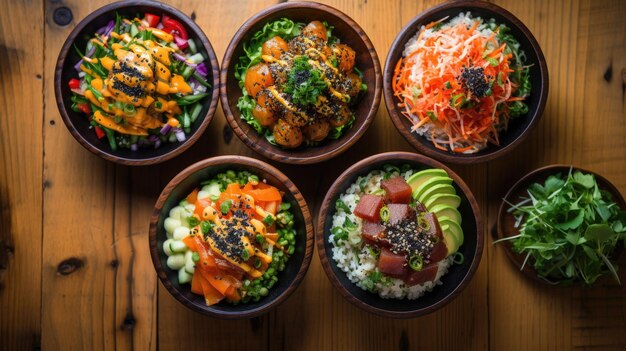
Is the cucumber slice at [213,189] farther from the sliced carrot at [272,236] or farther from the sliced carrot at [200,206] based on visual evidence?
the sliced carrot at [272,236]

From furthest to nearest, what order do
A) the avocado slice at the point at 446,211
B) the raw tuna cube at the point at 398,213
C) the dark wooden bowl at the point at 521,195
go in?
the dark wooden bowl at the point at 521,195
the avocado slice at the point at 446,211
the raw tuna cube at the point at 398,213

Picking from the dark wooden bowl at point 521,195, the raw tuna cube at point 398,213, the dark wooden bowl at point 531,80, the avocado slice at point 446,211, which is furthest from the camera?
the dark wooden bowl at point 521,195

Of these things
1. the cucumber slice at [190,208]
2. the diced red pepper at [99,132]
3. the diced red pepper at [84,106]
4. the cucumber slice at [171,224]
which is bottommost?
the cucumber slice at [171,224]

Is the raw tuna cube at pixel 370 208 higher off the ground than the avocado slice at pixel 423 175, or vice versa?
the avocado slice at pixel 423 175

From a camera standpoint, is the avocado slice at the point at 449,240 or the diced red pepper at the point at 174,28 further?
the diced red pepper at the point at 174,28

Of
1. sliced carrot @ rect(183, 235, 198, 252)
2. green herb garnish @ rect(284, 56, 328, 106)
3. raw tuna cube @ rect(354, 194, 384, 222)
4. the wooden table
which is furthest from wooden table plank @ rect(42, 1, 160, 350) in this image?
raw tuna cube @ rect(354, 194, 384, 222)

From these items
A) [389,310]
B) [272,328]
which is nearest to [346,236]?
[389,310]

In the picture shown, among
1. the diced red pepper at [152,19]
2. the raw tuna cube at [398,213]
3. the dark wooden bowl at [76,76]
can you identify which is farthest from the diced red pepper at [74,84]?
the raw tuna cube at [398,213]
